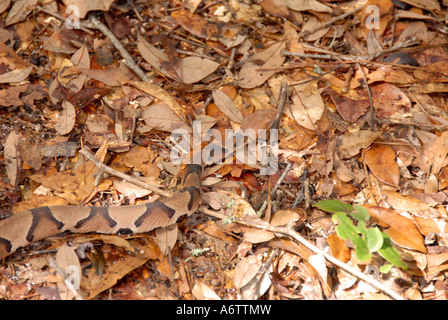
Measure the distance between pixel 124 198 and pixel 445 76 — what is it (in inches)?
118

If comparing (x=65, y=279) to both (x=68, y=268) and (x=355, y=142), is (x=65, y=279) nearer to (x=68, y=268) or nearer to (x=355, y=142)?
(x=68, y=268)

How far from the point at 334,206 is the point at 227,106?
4.15 feet

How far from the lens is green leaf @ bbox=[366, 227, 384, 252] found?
242cm

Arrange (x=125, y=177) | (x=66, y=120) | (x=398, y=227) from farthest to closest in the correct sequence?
1. (x=66, y=120)
2. (x=125, y=177)
3. (x=398, y=227)

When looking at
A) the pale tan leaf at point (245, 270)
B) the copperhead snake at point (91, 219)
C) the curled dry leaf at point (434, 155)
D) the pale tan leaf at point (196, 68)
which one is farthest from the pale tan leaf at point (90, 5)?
the curled dry leaf at point (434, 155)

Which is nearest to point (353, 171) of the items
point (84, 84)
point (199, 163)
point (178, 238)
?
point (199, 163)

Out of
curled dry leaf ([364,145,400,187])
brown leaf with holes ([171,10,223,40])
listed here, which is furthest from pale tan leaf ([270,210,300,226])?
brown leaf with holes ([171,10,223,40])

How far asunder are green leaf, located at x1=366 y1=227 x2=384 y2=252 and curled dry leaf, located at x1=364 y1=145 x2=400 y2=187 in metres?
0.74

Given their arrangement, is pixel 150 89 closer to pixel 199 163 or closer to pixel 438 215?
pixel 199 163

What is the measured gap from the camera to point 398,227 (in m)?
2.81

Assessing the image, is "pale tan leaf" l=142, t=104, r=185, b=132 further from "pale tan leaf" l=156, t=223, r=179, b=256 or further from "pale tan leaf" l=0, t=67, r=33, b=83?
"pale tan leaf" l=0, t=67, r=33, b=83

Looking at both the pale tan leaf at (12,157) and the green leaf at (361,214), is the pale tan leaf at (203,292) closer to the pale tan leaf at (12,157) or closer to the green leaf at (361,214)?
the green leaf at (361,214)

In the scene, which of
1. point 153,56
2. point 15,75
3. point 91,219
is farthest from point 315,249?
point 15,75

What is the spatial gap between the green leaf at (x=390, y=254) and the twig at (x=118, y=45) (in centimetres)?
234
